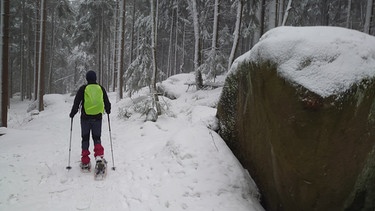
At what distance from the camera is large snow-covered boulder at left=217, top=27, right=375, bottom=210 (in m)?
4.06

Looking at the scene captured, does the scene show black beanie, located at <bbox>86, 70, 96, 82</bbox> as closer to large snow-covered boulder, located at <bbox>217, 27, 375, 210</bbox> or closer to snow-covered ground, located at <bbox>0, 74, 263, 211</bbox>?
snow-covered ground, located at <bbox>0, 74, 263, 211</bbox>

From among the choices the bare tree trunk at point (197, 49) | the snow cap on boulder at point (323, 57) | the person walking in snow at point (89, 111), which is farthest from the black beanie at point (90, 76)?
the bare tree trunk at point (197, 49)

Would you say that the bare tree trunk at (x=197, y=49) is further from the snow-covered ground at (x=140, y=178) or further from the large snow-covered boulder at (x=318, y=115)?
the large snow-covered boulder at (x=318, y=115)

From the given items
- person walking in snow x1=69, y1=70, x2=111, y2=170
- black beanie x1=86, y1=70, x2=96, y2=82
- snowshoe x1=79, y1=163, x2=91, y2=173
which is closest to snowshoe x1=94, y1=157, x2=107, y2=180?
→ person walking in snow x1=69, y1=70, x2=111, y2=170

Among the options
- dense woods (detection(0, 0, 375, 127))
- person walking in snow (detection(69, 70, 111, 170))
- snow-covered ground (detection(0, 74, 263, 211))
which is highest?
dense woods (detection(0, 0, 375, 127))

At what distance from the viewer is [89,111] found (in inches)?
257

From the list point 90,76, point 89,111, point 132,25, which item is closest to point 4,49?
point 90,76

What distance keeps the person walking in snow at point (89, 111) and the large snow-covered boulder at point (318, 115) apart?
3727 millimetres

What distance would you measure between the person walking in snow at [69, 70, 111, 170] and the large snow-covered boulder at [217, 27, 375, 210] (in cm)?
373

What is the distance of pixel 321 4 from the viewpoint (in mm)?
30234

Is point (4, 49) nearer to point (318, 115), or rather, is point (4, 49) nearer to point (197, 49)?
point (197, 49)

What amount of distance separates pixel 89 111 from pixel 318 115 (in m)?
4.90

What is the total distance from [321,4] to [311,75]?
1214 inches

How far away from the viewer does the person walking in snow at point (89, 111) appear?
255 inches
